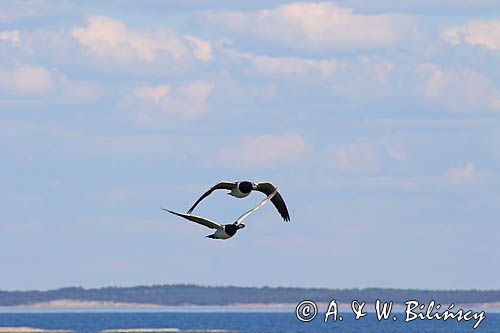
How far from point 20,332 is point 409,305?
109m

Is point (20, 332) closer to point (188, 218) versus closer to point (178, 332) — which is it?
point (178, 332)

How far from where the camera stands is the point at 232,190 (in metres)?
43.4

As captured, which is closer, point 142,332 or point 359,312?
point 359,312

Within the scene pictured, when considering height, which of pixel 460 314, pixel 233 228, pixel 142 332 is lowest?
pixel 233 228

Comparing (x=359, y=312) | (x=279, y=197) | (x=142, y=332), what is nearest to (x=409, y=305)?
(x=359, y=312)

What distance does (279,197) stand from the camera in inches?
1820

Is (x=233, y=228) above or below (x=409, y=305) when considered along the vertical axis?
below

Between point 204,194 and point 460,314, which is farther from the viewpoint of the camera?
point 460,314

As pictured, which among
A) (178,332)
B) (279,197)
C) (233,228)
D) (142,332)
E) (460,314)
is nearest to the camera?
(233,228)

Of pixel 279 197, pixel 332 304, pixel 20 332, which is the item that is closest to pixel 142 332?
pixel 20 332

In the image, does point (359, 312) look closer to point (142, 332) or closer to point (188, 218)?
point (188, 218)

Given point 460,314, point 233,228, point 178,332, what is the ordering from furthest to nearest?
point 178,332, point 460,314, point 233,228

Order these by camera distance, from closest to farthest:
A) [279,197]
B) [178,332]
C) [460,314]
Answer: [279,197], [460,314], [178,332]

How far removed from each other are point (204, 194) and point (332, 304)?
139 feet
